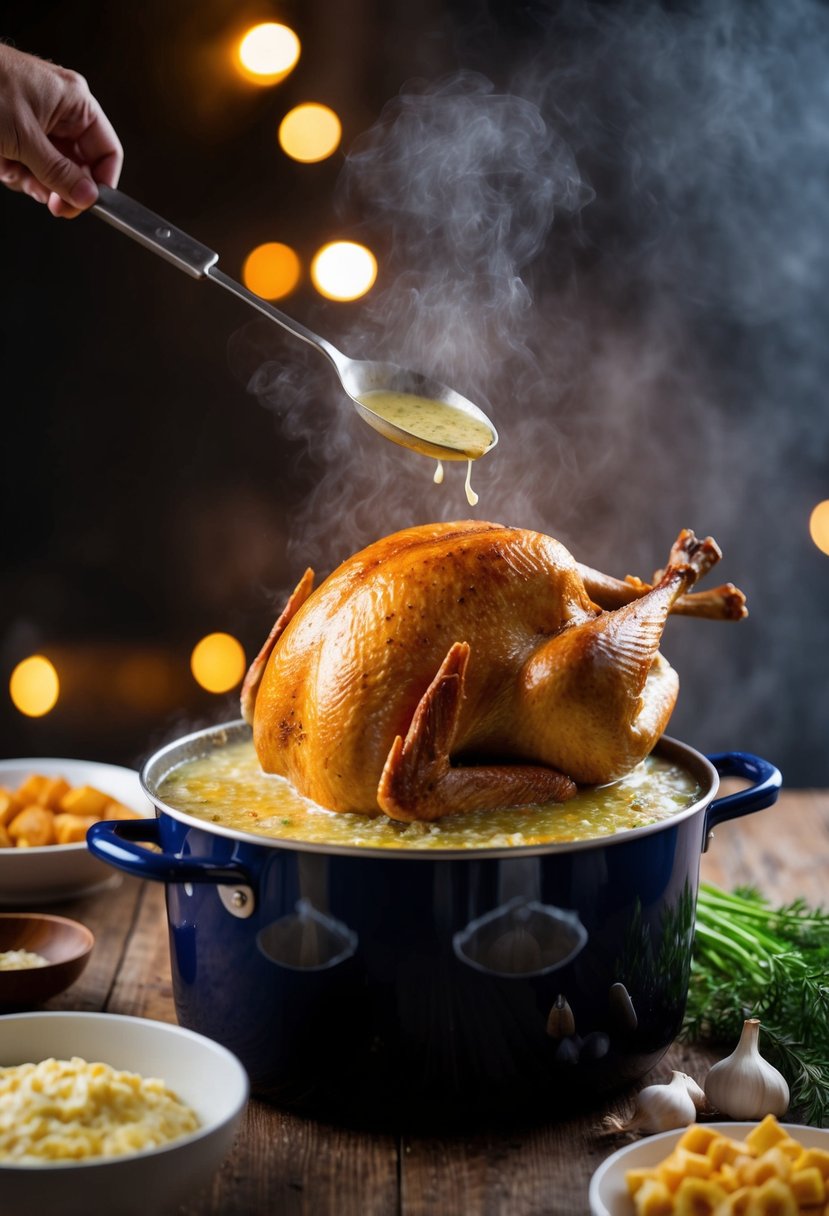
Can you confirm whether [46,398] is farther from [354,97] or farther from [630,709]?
[630,709]

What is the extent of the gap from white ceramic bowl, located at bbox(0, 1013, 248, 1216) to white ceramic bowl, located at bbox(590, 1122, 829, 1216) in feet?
1.40

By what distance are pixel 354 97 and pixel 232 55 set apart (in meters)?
0.34

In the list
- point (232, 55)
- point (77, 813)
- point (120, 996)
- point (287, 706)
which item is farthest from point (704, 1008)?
point (232, 55)

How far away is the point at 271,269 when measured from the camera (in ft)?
Answer: 11.1

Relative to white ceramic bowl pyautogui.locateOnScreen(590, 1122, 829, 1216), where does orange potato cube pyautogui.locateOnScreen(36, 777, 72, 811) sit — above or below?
above

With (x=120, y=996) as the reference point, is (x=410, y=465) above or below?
above

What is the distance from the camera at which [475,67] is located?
3.29m

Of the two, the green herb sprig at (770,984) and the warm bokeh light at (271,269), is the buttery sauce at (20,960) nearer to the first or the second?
the green herb sprig at (770,984)

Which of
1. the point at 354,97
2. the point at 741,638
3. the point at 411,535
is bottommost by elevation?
the point at 741,638

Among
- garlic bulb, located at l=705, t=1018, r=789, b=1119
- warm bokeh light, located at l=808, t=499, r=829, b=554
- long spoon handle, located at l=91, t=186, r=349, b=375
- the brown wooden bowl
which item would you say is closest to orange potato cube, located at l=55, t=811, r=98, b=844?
the brown wooden bowl

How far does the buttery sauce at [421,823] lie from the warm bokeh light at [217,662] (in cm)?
150

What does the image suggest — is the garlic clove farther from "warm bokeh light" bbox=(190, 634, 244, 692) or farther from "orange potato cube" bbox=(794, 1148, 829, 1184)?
"warm bokeh light" bbox=(190, 634, 244, 692)

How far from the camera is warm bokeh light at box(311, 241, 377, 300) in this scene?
340 centimetres

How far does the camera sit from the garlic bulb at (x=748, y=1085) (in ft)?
5.66
